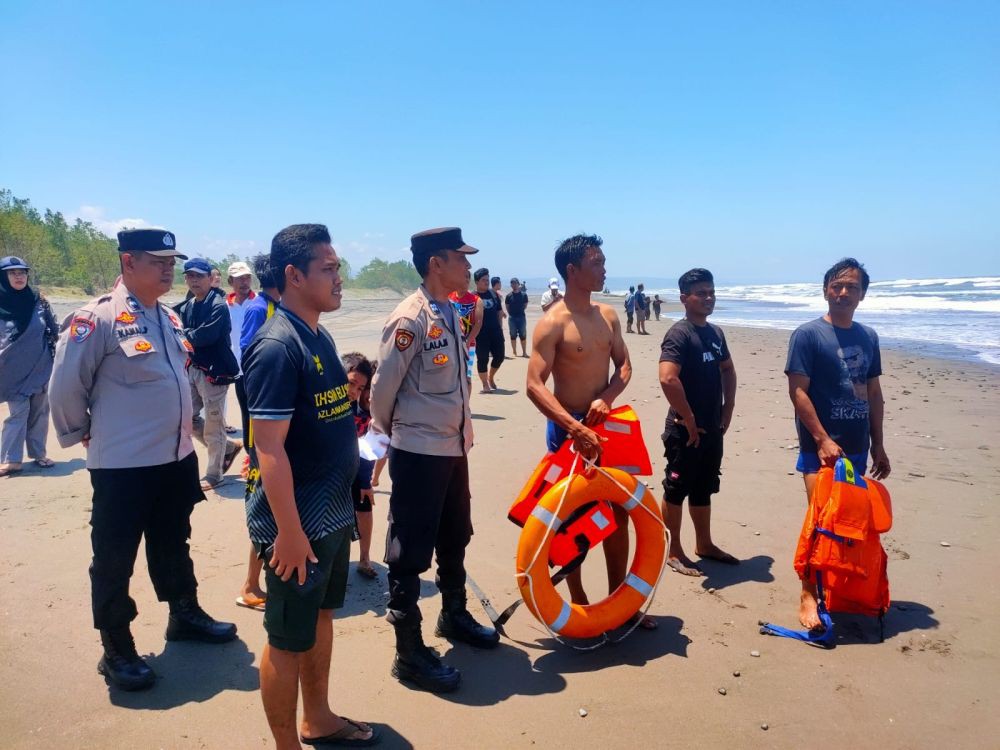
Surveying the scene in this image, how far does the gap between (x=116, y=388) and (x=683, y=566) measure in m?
3.53

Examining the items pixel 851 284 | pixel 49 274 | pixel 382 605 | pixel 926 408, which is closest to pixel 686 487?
pixel 851 284

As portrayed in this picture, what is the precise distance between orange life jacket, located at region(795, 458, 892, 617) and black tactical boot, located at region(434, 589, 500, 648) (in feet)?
5.94

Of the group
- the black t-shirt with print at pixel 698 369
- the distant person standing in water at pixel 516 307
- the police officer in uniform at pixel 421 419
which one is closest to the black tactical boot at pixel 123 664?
the police officer in uniform at pixel 421 419

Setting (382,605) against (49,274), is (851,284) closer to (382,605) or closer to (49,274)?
(382,605)

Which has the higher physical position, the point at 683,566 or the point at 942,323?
the point at 942,323

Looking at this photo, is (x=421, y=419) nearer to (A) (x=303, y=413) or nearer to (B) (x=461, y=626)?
(A) (x=303, y=413)

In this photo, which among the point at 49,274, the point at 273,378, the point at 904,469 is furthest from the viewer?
the point at 49,274

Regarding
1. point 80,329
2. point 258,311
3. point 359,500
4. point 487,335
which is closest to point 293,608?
point 359,500

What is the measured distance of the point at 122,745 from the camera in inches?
105

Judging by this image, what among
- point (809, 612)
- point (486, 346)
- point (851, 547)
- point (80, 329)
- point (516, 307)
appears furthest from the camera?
point (516, 307)

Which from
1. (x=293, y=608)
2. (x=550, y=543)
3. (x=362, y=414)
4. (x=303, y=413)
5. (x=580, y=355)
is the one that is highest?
(x=580, y=355)

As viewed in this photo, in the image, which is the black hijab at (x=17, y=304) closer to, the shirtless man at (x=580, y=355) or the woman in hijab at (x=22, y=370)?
the woman in hijab at (x=22, y=370)

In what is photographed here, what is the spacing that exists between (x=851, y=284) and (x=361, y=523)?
330 centimetres

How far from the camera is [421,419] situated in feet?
10.3
